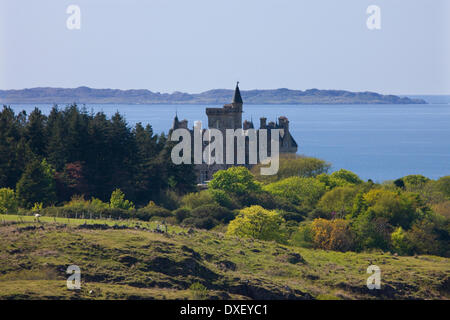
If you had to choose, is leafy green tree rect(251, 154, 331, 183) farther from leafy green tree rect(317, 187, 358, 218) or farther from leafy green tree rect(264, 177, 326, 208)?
leafy green tree rect(317, 187, 358, 218)

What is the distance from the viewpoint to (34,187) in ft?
191

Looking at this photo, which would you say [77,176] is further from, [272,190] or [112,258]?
[112,258]

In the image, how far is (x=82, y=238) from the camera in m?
37.6

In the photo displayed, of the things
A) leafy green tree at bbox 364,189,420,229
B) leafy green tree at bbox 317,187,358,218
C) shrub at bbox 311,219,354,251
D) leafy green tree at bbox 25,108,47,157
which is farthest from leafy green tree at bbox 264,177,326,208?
leafy green tree at bbox 25,108,47,157

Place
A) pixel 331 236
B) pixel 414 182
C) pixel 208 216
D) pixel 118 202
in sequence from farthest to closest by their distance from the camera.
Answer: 1. pixel 414 182
2. pixel 118 202
3. pixel 208 216
4. pixel 331 236

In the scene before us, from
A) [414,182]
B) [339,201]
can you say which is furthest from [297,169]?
[339,201]

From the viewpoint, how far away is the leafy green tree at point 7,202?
2050 inches

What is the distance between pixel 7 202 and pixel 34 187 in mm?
4814

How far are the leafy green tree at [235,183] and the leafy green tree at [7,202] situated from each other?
21.5 meters

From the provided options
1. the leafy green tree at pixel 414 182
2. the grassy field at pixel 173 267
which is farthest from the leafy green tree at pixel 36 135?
the leafy green tree at pixel 414 182

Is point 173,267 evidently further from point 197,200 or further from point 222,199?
point 222,199

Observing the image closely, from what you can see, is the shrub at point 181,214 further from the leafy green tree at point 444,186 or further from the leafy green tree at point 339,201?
the leafy green tree at point 444,186

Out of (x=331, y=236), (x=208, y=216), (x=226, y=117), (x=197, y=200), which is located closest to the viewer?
(x=331, y=236)

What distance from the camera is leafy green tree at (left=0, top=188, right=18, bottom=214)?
52.1 metres
